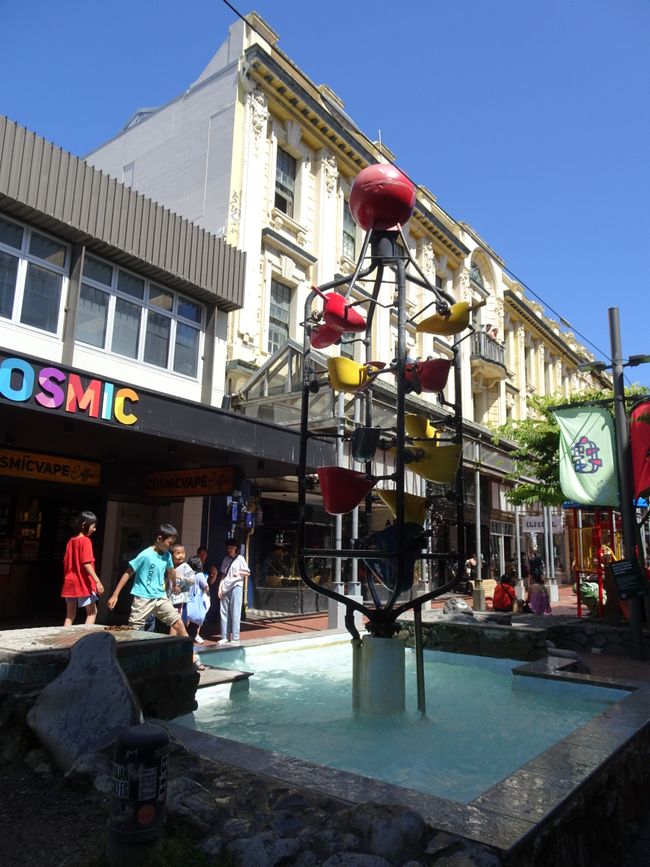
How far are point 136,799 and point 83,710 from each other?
1.63 metres

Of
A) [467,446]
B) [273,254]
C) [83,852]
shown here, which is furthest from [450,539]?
[83,852]

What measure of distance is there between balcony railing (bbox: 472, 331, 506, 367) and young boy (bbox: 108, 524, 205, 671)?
20.8 metres

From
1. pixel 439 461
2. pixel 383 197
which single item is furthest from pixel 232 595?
pixel 383 197

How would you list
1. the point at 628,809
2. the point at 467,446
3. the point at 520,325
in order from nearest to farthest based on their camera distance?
the point at 628,809, the point at 467,446, the point at 520,325

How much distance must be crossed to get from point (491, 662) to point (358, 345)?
1313cm

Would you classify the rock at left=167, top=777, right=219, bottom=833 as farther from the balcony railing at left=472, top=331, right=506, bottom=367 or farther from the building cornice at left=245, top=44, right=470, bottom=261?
the balcony railing at left=472, top=331, right=506, bottom=367

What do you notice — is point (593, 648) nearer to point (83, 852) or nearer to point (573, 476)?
point (573, 476)

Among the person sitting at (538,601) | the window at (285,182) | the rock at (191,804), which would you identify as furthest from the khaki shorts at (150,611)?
the window at (285,182)

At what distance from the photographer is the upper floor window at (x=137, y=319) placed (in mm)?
12047

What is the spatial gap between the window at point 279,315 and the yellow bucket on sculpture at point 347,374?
33.7 feet

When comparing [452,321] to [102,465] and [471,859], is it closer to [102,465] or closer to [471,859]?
[471,859]

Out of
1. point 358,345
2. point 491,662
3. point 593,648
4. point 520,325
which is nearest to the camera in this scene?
point 491,662

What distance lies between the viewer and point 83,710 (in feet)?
13.4

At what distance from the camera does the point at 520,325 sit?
1253 inches
